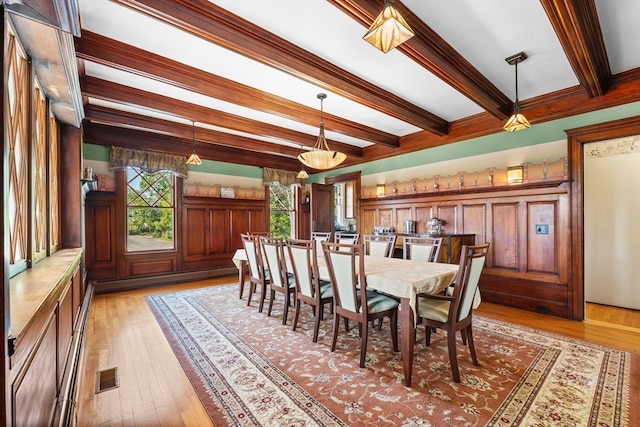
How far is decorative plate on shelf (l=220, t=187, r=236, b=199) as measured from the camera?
6.22 meters

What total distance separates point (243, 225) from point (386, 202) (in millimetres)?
3216

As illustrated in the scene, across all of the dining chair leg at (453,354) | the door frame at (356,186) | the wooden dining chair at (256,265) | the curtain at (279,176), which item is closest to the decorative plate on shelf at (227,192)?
the curtain at (279,176)

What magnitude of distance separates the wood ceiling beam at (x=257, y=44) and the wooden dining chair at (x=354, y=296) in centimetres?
166

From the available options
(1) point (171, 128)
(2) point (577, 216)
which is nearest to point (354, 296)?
(2) point (577, 216)

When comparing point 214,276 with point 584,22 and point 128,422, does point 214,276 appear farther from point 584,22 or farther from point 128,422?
point 584,22

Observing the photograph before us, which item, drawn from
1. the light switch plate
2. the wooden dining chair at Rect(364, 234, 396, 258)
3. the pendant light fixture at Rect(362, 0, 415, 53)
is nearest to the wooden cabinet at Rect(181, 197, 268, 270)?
the wooden dining chair at Rect(364, 234, 396, 258)

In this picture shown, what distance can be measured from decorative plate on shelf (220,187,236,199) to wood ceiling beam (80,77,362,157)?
2047 millimetres

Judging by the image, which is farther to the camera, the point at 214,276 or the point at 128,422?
the point at 214,276

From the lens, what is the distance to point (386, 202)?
18.5ft

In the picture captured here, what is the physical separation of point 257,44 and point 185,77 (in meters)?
1.03

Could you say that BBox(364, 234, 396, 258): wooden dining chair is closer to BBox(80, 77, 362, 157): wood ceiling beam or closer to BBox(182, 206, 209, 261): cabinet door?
BBox(80, 77, 362, 157): wood ceiling beam

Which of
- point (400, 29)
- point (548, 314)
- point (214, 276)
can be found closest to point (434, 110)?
point (400, 29)

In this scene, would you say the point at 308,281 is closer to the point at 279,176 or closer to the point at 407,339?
the point at 407,339

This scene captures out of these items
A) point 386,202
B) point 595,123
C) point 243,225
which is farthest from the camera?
point 243,225
